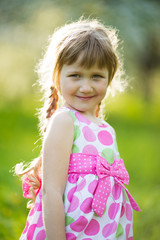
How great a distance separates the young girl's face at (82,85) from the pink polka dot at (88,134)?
0.13 m

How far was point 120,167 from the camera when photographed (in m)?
2.31

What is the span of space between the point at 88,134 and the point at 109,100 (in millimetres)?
2521

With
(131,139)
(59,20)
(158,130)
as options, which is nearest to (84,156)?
(59,20)

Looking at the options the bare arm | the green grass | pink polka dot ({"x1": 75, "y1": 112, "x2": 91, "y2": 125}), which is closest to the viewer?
the bare arm

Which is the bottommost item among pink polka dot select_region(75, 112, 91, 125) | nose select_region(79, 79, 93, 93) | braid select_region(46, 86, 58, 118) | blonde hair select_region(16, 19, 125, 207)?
pink polka dot select_region(75, 112, 91, 125)

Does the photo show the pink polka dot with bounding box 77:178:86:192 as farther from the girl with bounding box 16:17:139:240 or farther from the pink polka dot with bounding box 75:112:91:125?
the pink polka dot with bounding box 75:112:91:125

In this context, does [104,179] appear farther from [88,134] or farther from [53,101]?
[53,101]

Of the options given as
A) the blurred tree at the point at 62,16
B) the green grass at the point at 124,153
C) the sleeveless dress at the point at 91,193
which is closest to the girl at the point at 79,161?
the sleeveless dress at the point at 91,193

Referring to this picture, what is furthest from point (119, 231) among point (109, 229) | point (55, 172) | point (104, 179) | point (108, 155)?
point (55, 172)

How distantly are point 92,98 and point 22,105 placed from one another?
7335 mm

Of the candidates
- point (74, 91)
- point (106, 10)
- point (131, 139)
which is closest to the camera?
point (74, 91)

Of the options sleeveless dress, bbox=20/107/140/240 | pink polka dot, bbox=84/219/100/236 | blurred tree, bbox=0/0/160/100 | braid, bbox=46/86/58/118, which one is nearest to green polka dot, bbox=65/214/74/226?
sleeveless dress, bbox=20/107/140/240

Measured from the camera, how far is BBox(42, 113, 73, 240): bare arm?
2041 mm

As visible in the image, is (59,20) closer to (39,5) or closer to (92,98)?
(39,5)
